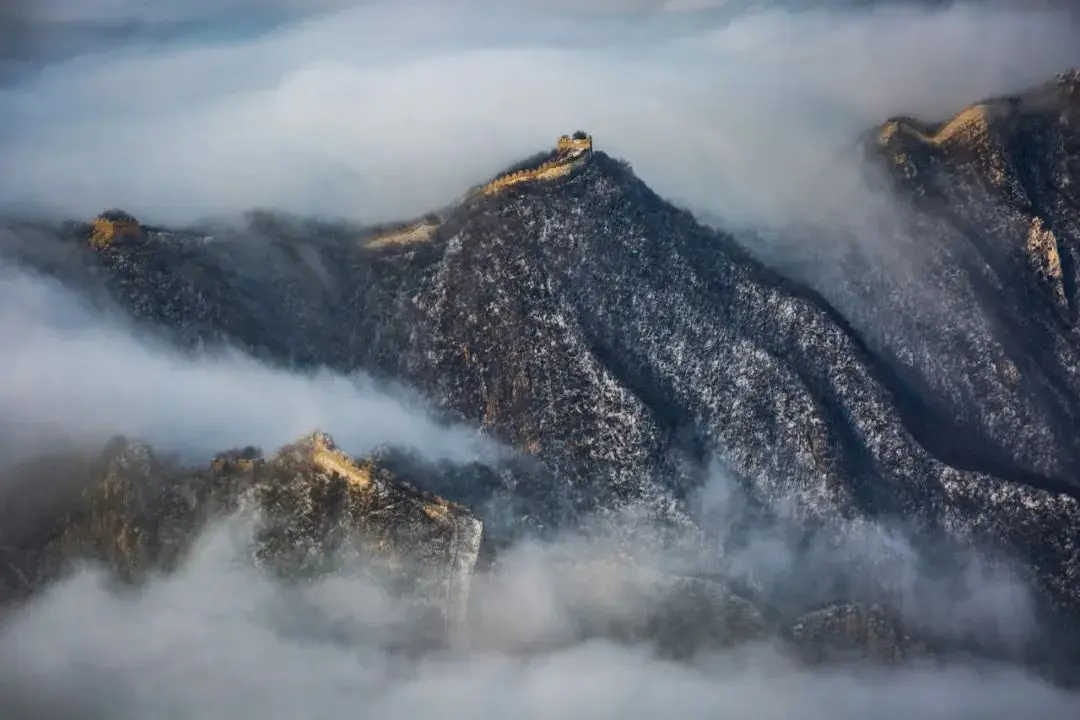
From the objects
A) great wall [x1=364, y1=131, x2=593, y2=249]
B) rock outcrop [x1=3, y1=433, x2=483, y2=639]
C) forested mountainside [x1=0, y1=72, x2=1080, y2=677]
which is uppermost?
great wall [x1=364, y1=131, x2=593, y2=249]

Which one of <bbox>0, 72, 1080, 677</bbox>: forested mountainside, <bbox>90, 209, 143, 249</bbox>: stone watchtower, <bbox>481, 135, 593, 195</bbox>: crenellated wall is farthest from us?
<bbox>481, 135, 593, 195</bbox>: crenellated wall

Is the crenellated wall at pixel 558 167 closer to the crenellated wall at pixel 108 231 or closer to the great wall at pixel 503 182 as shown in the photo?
the great wall at pixel 503 182

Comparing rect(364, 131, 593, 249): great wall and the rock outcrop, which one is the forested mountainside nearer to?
rect(364, 131, 593, 249): great wall

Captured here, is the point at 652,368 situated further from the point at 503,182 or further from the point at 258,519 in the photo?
the point at 258,519

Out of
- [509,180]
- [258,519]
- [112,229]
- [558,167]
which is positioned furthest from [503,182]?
[258,519]

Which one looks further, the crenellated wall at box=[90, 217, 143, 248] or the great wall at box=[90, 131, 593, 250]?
the great wall at box=[90, 131, 593, 250]

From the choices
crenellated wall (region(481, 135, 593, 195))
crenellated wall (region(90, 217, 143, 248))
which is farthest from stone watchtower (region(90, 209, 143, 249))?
crenellated wall (region(481, 135, 593, 195))
